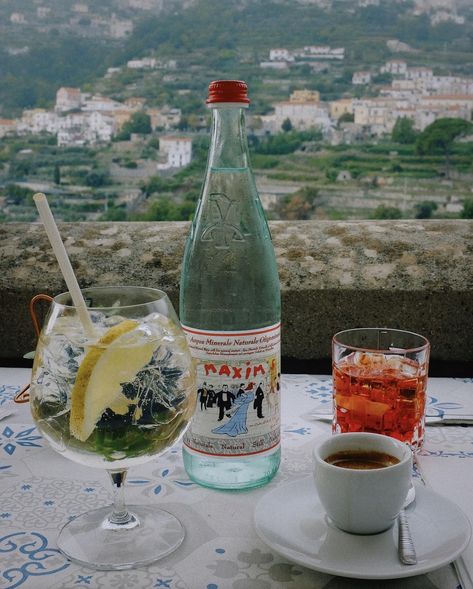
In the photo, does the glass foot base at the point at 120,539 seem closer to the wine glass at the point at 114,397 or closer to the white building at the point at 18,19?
the wine glass at the point at 114,397

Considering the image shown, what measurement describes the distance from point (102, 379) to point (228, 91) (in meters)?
0.35

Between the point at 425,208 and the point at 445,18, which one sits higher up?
the point at 445,18

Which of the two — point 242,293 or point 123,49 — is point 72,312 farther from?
point 123,49

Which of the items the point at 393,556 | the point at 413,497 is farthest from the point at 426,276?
the point at 393,556

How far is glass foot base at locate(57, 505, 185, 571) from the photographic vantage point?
66cm

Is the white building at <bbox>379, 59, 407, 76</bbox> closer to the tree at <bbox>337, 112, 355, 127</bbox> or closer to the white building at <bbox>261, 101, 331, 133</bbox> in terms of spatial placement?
the tree at <bbox>337, 112, 355, 127</bbox>

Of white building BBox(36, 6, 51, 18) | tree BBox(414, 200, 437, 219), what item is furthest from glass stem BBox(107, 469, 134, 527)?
white building BBox(36, 6, 51, 18)

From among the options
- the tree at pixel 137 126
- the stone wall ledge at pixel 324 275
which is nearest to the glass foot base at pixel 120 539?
the stone wall ledge at pixel 324 275

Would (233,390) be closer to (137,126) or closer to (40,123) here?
(137,126)

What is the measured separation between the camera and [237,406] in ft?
2.60

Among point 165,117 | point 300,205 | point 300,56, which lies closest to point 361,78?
point 300,56

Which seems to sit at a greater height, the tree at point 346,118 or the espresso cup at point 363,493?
the tree at point 346,118

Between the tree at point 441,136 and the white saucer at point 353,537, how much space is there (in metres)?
3.45

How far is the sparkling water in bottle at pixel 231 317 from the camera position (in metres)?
0.79
